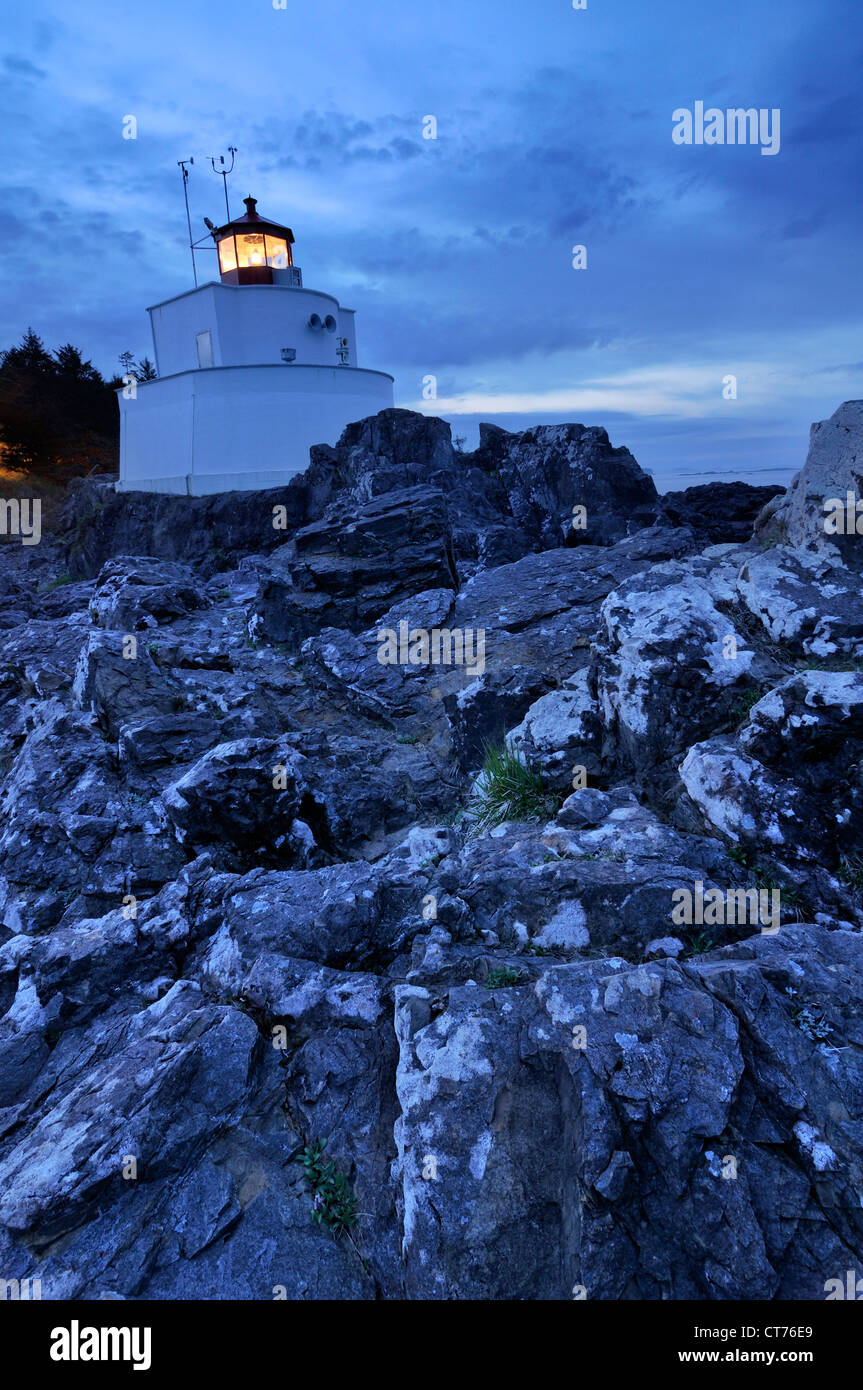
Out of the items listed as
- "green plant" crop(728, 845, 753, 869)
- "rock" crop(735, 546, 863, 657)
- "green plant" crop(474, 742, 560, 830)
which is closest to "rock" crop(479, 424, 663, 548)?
"rock" crop(735, 546, 863, 657)

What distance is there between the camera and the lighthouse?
1502 inches

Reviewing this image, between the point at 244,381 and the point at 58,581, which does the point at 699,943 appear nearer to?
the point at 58,581

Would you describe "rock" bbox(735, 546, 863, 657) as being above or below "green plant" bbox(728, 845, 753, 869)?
above

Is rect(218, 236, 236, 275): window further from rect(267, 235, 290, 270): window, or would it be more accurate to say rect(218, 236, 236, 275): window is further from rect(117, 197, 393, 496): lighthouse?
rect(267, 235, 290, 270): window

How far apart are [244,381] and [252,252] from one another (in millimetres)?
9885

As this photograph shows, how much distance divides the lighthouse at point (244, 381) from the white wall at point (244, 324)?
0.05m

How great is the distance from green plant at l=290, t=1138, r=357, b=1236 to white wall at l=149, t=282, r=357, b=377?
4017 centimetres

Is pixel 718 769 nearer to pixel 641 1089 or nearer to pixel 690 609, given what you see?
pixel 690 609

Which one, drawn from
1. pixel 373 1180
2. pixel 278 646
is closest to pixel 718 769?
pixel 373 1180

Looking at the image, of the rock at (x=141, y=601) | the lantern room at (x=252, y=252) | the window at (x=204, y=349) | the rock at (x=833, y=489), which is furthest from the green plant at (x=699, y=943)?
the lantern room at (x=252, y=252)

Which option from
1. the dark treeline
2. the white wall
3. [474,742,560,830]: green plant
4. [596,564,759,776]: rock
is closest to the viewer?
[596,564,759,776]: rock

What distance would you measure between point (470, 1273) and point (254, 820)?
15.6 feet

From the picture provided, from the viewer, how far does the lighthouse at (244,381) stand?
125 feet

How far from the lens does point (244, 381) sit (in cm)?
3828
